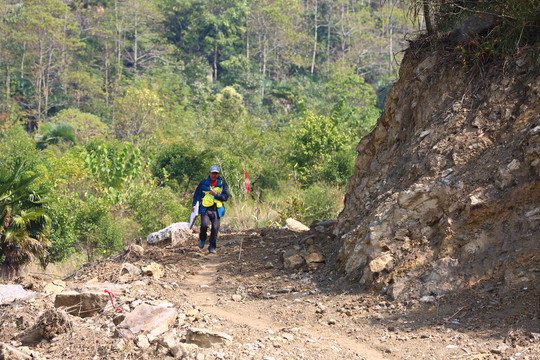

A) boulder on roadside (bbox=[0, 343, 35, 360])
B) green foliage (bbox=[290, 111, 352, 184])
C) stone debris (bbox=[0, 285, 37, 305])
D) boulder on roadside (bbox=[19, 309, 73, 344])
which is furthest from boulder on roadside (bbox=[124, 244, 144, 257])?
green foliage (bbox=[290, 111, 352, 184])

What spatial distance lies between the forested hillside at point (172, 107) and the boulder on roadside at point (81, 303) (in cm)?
517

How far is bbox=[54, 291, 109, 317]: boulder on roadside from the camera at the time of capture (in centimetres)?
612

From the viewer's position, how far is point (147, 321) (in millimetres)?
5582

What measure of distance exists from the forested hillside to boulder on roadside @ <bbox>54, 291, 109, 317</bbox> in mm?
5168

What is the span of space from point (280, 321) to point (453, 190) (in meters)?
2.31

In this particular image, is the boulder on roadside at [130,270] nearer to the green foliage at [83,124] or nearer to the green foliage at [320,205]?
the green foliage at [320,205]

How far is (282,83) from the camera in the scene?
5178 cm

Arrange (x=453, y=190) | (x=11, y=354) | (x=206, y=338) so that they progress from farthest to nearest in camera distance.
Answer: (x=453, y=190) → (x=206, y=338) → (x=11, y=354)

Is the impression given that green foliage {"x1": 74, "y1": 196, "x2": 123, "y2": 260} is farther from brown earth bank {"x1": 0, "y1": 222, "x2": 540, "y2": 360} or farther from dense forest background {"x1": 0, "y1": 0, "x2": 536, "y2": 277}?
brown earth bank {"x1": 0, "y1": 222, "x2": 540, "y2": 360}

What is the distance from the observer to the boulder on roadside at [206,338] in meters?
5.16

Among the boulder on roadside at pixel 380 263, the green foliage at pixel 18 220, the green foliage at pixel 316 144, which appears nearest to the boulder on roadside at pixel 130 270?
the boulder on roadside at pixel 380 263

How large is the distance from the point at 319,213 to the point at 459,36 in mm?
6753

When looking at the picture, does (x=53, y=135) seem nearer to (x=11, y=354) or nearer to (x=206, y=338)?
(x=11, y=354)

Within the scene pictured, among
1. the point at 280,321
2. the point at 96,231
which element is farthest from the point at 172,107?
the point at 280,321
